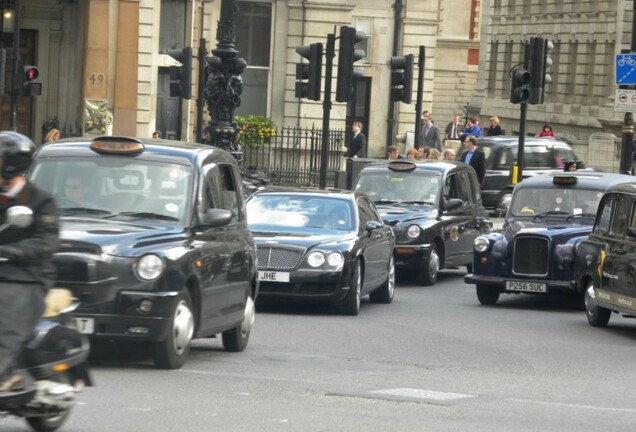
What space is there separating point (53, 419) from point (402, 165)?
54.4 ft

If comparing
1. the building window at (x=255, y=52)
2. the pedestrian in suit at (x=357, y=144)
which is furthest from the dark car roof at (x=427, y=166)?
the building window at (x=255, y=52)

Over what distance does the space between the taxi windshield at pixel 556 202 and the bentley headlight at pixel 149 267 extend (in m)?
10.8

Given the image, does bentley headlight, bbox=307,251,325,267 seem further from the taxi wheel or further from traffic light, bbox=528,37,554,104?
traffic light, bbox=528,37,554,104

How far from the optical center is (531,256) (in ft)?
71.3

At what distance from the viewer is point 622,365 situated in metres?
15.5

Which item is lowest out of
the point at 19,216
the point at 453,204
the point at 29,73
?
the point at 453,204

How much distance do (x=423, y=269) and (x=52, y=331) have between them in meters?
15.8

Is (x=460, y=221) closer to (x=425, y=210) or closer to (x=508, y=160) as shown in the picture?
(x=425, y=210)

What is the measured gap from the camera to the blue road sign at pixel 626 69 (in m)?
32.2

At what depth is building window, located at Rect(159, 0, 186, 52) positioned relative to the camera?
46188mm

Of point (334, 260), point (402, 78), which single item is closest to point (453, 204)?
point (334, 260)

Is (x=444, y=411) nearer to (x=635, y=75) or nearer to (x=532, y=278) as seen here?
(x=532, y=278)

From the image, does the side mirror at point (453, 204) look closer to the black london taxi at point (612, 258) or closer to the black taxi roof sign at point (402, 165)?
the black taxi roof sign at point (402, 165)

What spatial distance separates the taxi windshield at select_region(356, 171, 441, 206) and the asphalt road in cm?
532
